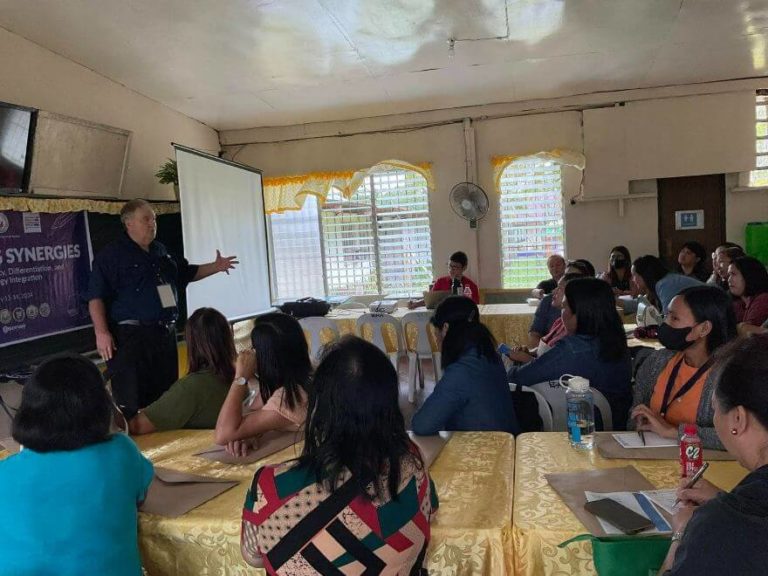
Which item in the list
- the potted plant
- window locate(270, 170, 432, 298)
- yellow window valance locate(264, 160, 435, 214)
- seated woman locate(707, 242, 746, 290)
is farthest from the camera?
window locate(270, 170, 432, 298)

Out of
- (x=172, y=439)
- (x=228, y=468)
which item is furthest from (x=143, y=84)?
(x=228, y=468)

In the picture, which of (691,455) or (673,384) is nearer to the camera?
(691,455)

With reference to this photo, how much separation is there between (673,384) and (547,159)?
4.86m

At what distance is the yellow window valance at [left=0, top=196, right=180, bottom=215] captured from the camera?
3.32 m

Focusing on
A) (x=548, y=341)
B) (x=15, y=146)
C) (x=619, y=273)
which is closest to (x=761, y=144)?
(x=619, y=273)

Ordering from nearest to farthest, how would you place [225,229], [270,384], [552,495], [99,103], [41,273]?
[552,495] → [270,384] → [41,273] → [99,103] → [225,229]

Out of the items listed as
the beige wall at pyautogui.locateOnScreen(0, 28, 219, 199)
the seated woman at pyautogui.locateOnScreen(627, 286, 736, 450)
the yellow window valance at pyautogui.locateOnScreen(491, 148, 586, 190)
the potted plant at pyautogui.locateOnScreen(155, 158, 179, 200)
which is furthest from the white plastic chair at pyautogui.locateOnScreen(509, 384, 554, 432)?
the yellow window valance at pyautogui.locateOnScreen(491, 148, 586, 190)

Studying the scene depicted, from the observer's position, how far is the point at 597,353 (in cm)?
229

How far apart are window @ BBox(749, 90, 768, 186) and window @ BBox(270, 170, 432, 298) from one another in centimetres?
352

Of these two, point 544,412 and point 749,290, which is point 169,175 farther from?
point 749,290

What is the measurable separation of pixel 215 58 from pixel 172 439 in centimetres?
325

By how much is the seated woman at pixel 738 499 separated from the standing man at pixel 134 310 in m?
2.72

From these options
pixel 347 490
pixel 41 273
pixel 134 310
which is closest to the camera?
pixel 347 490

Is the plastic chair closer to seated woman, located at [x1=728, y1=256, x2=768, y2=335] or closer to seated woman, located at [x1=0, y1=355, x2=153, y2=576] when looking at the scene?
seated woman, located at [x1=728, y1=256, x2=768, y2=335]
